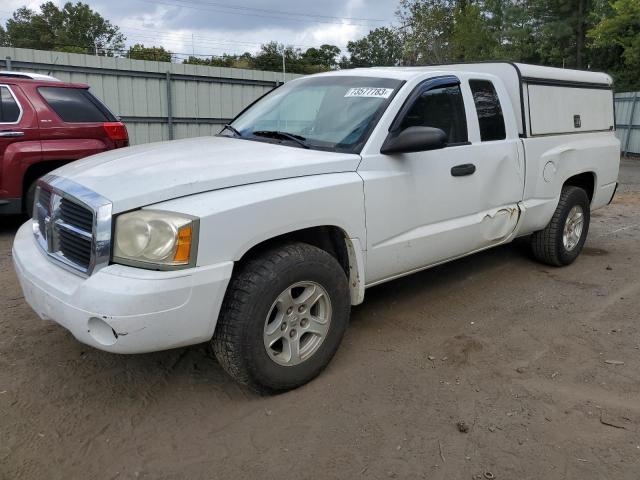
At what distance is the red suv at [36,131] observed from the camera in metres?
6.19

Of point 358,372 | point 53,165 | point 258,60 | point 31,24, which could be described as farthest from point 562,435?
point 31,24

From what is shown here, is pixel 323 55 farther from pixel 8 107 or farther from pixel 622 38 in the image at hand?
pixel 8 107

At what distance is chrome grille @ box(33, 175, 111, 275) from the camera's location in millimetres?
2553

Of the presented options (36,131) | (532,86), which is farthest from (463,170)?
(36,131)

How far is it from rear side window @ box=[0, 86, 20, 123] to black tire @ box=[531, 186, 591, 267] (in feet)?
→ 19.1

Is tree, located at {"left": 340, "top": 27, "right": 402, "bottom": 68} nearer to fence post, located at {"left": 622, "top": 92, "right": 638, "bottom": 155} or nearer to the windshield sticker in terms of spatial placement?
fence post, located at {"left": 622, "top": 92, "right": 638, "bottom": 155}

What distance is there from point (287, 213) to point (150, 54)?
5523 cm

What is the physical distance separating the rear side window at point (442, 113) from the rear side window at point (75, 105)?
4596 mm

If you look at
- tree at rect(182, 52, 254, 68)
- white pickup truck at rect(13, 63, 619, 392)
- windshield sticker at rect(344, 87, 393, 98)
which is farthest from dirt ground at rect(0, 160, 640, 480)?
tree at rect(182, 52, 254, 68)

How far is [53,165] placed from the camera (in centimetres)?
650

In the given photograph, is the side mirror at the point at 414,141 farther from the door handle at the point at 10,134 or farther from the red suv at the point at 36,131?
the door handle at the point at 10,134

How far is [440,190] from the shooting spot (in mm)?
3787

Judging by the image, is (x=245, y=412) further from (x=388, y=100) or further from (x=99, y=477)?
(x=388, y=100)

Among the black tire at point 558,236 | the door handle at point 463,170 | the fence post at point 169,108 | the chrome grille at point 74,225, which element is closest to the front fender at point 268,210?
the chrome grille at point 74,225
